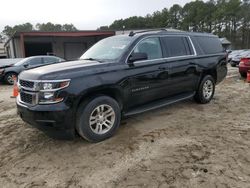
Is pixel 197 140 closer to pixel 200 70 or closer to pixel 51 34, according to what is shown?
pixel 200 70

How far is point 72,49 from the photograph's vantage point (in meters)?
27.3

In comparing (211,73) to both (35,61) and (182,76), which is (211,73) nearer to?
(182,76)

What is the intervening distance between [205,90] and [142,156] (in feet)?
11.9

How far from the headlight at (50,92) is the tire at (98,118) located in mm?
435

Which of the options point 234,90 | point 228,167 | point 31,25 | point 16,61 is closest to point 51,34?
point 16,61

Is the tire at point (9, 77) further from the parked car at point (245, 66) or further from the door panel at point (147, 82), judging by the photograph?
the parked car at point (245, 66)

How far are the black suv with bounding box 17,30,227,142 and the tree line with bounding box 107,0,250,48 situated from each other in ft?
170

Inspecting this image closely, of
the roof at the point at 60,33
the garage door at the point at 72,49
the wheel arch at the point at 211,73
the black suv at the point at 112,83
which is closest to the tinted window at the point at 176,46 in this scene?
the black suv at the point at 112,83

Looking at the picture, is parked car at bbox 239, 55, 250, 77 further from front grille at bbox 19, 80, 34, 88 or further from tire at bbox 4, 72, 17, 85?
tire at bbox 4, 72, 17, 85

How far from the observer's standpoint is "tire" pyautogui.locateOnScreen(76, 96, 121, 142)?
398cm

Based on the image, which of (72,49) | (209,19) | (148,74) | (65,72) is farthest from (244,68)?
(209,19)

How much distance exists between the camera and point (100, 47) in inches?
215

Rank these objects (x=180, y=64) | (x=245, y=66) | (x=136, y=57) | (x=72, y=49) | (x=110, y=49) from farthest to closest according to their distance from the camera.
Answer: (x=72, y=49) → (x=245, y=66) → (x=180, y=64) → (x=110, y=49) → (x=136, y=57)

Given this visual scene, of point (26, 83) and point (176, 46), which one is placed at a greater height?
point (176, 46)
